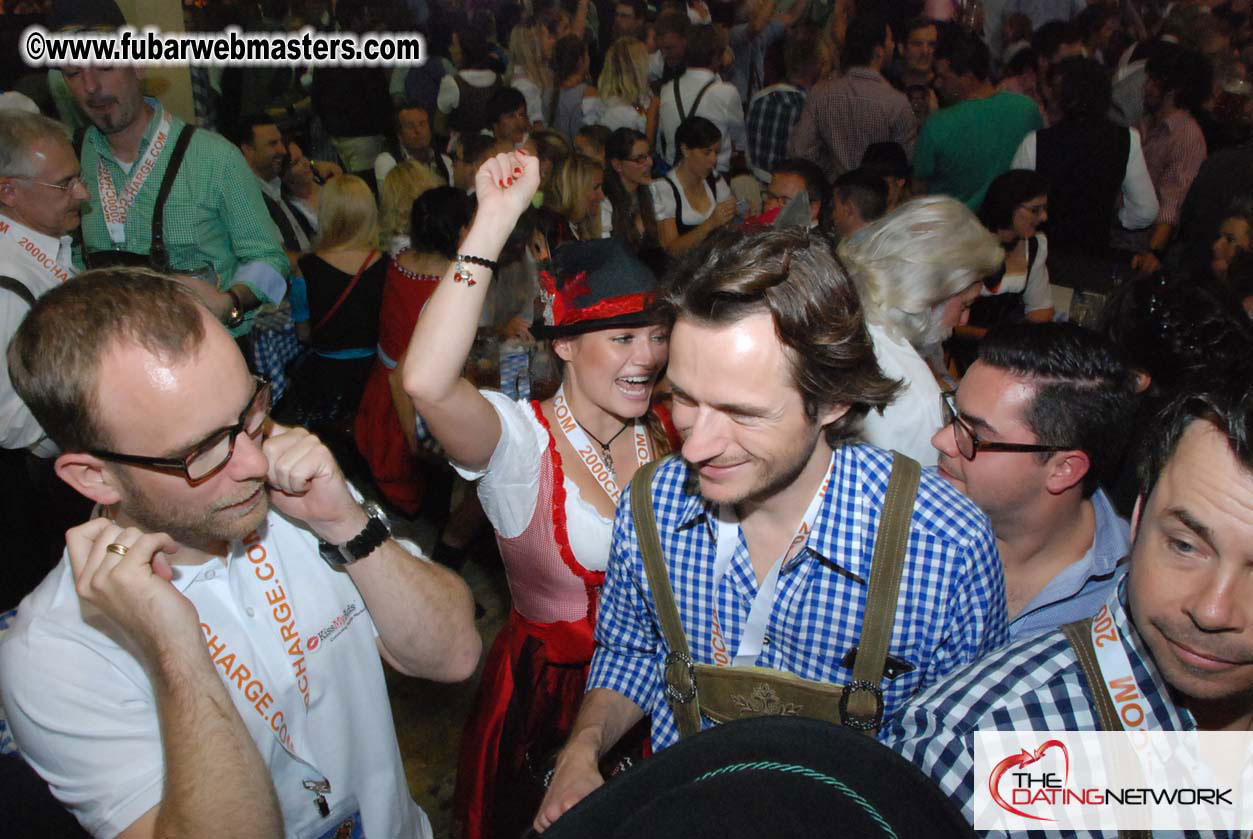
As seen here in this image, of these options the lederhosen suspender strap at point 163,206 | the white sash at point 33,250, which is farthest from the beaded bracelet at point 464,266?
the lederhosen suspender strap at point 163,206

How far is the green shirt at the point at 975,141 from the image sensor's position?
580 cm

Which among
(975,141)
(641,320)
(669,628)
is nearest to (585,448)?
(641,320)

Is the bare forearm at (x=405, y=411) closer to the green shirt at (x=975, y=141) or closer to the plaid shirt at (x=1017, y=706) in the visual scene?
the plaid shirt at (x=1017, y=706)

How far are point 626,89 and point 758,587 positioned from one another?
6102 mm

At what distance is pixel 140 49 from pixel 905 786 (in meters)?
5.47

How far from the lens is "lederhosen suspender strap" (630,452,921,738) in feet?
5.75

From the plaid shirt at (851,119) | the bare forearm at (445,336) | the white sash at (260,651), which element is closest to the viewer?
the white sash at (260,651)

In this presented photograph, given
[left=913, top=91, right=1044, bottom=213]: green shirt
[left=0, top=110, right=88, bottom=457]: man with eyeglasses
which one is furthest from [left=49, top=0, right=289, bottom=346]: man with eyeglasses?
[left=913, top=91, right=1044, bottom=213]: green shirt

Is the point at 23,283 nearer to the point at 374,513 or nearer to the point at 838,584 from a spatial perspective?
the point at 374,513

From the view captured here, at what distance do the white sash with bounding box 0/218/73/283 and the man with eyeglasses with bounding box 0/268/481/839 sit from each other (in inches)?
83.6

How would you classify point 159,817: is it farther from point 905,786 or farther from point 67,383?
point 905,786

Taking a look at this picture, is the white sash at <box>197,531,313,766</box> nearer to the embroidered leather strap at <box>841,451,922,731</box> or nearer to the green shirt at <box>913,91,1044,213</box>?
the embroidered leather strap at <box>841,451,922,731</box>

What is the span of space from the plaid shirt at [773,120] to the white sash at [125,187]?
4.47 metres

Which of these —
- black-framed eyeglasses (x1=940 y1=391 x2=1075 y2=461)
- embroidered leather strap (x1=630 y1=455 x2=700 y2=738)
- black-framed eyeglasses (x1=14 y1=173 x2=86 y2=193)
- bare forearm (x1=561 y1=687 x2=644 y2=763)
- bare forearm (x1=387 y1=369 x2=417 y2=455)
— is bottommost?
bare forearm (x1=387 y1=369 x2=417 y2=455)
